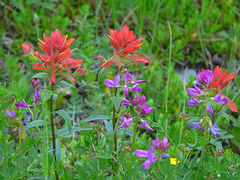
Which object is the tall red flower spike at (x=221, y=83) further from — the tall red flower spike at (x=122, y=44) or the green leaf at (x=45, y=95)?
the green leaf at (x=45, y=95)

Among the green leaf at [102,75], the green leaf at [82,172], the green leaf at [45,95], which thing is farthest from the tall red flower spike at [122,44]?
the green leaf at [82,172]

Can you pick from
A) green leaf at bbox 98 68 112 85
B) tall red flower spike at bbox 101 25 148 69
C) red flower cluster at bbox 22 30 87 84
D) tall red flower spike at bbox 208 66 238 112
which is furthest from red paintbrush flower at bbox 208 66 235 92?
red flower cluster at bbox 22 30 87 84

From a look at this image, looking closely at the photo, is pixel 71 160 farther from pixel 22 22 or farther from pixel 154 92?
pixel 22 22

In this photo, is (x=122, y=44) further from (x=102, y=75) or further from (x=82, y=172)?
(x=82, y=172)

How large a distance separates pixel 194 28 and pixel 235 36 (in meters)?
0.49

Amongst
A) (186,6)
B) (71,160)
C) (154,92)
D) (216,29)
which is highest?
(186,6)

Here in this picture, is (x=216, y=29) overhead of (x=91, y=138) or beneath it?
overhead

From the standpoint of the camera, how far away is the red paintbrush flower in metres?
1.35

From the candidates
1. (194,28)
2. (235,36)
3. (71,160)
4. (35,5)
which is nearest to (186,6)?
(194,28)

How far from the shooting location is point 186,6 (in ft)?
12.6

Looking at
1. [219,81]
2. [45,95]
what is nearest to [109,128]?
[45,95]

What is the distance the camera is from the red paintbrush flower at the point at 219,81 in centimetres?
135

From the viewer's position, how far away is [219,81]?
1.40 metres

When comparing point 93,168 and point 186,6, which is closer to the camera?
point 93,168
